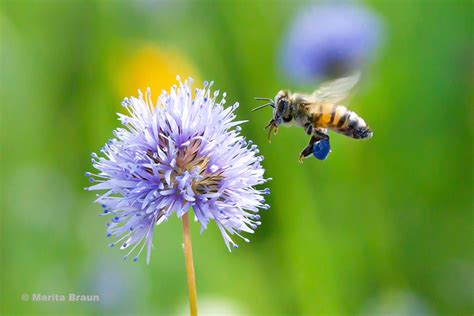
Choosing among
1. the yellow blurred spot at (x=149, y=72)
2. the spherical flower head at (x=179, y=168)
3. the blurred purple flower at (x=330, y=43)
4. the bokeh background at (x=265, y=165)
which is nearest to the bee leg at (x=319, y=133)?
the spherical flower head at (x=179, y=168)

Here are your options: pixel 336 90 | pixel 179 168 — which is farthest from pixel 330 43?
pixel 179 168

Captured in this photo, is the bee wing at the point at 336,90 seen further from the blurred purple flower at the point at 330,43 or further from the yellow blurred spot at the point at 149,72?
the yellow blurred spot at the point at 149,72

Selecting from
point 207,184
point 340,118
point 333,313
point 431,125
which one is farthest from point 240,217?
point 431,125

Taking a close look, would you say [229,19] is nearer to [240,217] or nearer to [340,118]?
[340,118]

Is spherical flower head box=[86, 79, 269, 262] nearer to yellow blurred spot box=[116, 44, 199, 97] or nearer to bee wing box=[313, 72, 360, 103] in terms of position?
bee wing box=[313, 72, 360, 103]

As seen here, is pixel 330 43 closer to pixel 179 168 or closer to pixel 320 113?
pixel 320 113

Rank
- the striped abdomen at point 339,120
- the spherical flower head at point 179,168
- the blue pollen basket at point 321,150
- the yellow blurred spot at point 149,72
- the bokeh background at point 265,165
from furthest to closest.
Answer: the yellow blurred spot at point 149,72, the bokeh background at point 265,165, the striped abdomen at point 339,120, the blue pollen basket at point 321,150, the spherical flower head at point 179,168
